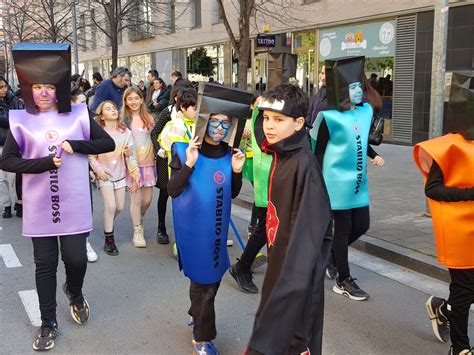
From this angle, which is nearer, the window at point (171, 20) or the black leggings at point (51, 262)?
the black leggings at point (51, 262)

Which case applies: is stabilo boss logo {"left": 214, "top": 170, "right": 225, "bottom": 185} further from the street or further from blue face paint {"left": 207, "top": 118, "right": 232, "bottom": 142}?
the street

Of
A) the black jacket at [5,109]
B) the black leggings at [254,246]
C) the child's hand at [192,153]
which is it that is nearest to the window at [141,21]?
the black jacket at [5,109]

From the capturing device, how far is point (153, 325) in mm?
4156

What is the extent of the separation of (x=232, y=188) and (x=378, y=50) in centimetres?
1256

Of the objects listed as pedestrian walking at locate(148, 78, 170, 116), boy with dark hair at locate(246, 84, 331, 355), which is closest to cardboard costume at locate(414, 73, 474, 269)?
boy with dark hair at locate(246, 84, 331, 355)

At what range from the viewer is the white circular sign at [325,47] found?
16531 millimetres

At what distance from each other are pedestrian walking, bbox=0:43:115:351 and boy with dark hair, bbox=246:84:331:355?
1.57 metres

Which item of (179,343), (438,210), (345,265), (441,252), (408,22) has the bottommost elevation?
(179,343)

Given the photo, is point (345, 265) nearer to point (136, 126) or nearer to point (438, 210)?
point (438, 210)

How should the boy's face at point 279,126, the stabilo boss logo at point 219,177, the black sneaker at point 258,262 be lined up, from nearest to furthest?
the boy's face at point 279,126
the stabilo boss logo at point 219,177
the black sneaker at point 258,262

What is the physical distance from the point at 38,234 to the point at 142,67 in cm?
2786

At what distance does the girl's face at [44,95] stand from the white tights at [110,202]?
2397 millimetres

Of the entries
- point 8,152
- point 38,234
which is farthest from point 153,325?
point 8,152

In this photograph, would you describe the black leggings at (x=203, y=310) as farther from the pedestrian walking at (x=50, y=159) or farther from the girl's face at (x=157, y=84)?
the girl's face at (x=157, y=84)
